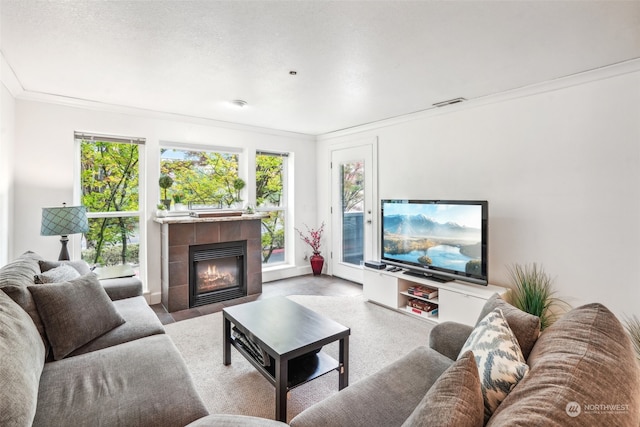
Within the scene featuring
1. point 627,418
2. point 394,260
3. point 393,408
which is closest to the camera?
point 627,418

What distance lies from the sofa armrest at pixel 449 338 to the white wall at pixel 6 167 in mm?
3537

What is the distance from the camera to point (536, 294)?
279 centimetres

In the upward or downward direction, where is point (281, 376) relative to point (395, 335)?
upward

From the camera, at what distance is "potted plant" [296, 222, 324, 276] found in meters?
5.23

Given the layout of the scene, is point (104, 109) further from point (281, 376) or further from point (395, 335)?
point (395, 335)

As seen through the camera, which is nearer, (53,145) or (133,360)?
(133,360)

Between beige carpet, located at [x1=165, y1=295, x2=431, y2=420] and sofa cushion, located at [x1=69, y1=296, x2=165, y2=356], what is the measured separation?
53 cm

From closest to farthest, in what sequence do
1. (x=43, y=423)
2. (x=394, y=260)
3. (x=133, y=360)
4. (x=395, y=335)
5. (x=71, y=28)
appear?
(x=43, y=423)
(x=133, y=360)
(x=71, y=28)
(x=395, y=335)
(x=394, y=260)

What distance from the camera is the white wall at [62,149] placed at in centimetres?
314

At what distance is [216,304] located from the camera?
3926 mm

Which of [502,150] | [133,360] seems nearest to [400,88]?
[502,150]

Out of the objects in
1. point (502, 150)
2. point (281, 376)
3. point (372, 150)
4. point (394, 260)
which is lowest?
point (281, 376)

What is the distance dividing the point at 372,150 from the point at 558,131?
2159mm

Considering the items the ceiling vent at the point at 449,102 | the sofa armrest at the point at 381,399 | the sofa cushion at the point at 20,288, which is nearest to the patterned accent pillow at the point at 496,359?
the sofa armrest at the point at 381,399
